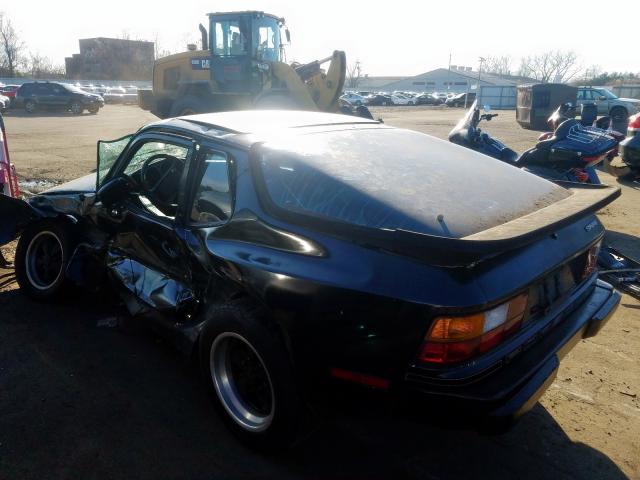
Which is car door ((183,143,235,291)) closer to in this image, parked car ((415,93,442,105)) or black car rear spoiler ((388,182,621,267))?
black car rear spoiler ((388,182,621,267))

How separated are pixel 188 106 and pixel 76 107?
60.2 ft

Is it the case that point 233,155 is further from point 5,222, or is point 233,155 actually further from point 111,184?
point 5,222

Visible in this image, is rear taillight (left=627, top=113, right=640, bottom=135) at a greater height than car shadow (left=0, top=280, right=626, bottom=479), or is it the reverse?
rear taillight (left=627, top=113, right=640, bottom=135)

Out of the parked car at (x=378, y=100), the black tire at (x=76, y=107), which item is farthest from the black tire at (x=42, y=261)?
the parked car at (x=378, y=100)

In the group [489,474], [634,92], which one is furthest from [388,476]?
[634,92]

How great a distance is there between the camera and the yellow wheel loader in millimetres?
11727

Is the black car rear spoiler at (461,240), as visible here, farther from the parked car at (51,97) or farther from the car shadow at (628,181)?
the parked car at (51,97)

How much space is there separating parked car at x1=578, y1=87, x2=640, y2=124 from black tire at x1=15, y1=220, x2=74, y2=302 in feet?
81.5

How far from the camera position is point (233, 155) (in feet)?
8.86

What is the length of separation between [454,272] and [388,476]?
108cm

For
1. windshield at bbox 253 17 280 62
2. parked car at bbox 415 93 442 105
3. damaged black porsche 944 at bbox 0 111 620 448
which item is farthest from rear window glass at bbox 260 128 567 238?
parked car at bbox 415 93 442 105

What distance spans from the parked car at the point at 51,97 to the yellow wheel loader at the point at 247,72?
676 inches

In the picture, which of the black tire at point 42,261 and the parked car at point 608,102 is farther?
the parked car at point 608,102

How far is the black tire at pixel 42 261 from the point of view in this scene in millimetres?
4008
